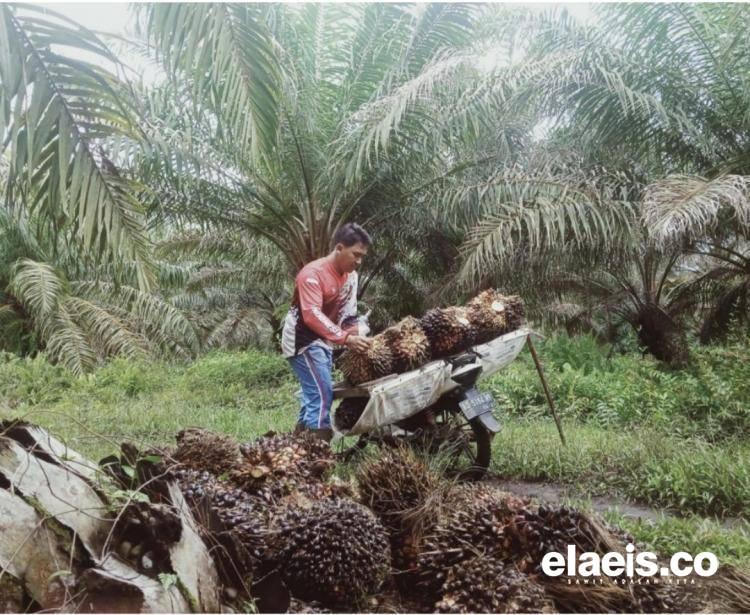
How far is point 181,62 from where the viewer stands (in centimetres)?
303

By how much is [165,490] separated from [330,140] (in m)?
5.12

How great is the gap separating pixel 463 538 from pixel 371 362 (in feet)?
4.11

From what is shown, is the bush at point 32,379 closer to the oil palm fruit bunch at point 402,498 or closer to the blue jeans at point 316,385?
the blue jeans at point 316,385

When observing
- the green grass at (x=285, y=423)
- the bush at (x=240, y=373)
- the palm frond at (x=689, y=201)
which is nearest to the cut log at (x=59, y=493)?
the green grass at (x=285, y=423)

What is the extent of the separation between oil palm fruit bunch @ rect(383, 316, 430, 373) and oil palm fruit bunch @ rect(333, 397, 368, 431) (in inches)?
10.8

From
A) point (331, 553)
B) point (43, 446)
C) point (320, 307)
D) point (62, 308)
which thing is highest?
point (43, 446)

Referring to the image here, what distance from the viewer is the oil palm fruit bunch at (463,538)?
1.99 m

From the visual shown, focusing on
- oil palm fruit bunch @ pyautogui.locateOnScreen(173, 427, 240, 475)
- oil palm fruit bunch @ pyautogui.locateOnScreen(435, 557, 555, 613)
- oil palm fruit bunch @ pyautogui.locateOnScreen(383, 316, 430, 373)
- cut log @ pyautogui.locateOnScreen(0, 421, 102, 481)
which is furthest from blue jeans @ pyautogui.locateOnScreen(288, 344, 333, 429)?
cut log @ pyautogui.locateOnScreen(0, 421, 102, 481)

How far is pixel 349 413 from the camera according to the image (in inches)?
130

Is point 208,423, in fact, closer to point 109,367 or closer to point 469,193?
point 109,367

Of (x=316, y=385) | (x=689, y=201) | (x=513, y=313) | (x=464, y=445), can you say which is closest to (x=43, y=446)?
(x=316, y=385)

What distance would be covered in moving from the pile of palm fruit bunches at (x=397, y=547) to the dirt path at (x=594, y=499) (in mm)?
717

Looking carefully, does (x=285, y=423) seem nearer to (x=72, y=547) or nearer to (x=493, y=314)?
(x=493, y=314)

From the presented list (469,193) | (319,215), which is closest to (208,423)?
(319,215)
